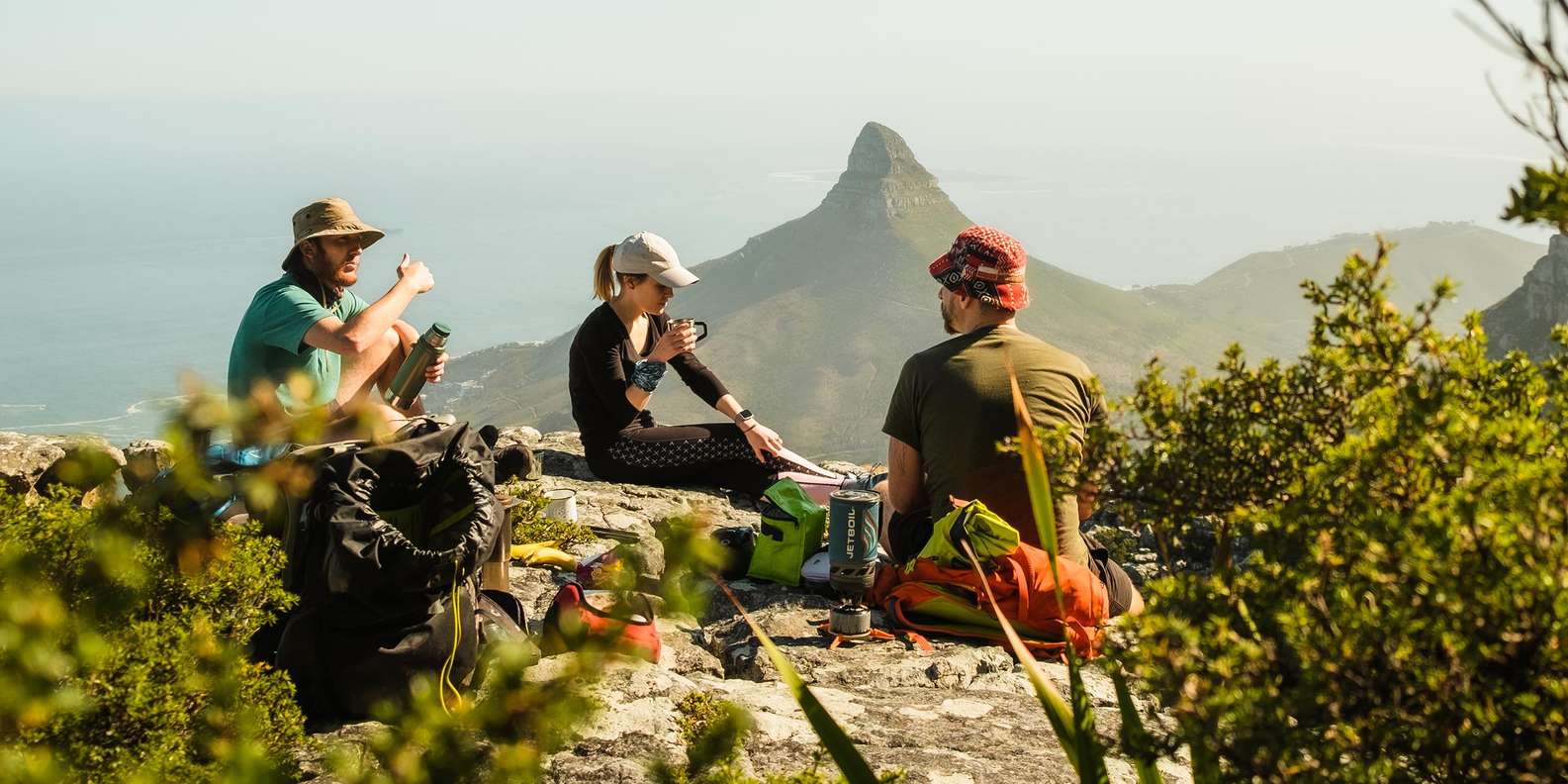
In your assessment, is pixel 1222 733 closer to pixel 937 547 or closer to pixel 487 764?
pixel 487 764

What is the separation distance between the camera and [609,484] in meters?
9.17

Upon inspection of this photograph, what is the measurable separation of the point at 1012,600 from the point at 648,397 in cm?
420

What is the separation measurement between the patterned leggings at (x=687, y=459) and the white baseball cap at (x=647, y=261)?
115 centimetres

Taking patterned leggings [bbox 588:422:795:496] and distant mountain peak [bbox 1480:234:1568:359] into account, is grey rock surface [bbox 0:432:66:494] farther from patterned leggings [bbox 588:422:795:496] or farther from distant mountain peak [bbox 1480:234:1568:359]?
distant mountain peak [bbox 1480:234:1568:359]

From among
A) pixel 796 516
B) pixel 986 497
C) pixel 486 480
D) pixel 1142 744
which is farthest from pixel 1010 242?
pixel 1142 744

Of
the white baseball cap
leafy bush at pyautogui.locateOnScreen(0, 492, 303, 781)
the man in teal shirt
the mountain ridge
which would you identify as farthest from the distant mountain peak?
leafy bush at pyautogui.locateOnScreen(0, 492, 303, 781)

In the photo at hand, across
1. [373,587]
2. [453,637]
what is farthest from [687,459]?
[373,587]

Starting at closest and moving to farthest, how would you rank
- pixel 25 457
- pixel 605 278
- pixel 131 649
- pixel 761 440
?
pixel 131 649
pixel 25 457
pixel 605 278
pixel 761 440

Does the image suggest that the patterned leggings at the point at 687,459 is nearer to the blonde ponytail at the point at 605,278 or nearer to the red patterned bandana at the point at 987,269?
the blonde ponytail at the point at 605,278

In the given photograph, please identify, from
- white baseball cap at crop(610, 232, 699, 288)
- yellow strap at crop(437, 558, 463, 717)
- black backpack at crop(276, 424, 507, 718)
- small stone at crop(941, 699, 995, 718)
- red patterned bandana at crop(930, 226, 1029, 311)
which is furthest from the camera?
white baseball cap at crop(610, 232, 699, 288)

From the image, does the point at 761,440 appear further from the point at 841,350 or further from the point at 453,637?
the point at 841,350

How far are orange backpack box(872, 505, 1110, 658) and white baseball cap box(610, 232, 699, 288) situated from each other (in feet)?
11.8

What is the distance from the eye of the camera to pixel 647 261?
8.72m

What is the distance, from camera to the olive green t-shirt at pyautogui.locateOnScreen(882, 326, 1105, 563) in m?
5.60
